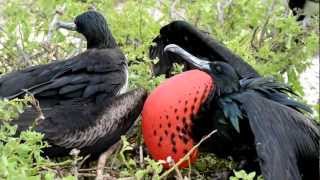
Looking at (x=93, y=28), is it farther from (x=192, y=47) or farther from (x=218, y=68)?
(x=218, y=68)

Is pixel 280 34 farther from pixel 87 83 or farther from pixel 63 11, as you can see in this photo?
pixel 87 83

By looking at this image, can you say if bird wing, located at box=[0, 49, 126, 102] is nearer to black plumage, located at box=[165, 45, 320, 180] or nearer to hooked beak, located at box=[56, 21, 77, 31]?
black plumage, located at box=[165, 45, 320, 180]

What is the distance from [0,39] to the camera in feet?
18.4

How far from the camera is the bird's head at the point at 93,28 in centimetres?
504

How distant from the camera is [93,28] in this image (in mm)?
5098

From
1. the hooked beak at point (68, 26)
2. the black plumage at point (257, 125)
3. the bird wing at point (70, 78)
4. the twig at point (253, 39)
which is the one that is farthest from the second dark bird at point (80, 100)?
the twig at point (253, 39)

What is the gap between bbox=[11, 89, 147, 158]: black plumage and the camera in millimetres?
4117

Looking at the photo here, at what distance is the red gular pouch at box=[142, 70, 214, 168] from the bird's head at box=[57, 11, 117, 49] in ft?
2.13

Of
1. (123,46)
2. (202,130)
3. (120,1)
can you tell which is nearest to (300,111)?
(202,130)

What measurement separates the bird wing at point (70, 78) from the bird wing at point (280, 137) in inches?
25.3

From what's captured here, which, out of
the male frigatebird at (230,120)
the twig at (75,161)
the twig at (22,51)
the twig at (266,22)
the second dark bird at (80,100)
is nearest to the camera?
the twig at (75,161)

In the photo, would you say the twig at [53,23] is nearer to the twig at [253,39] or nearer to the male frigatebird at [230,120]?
the male frigatebird at [230,120]

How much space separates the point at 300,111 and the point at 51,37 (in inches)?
56.9

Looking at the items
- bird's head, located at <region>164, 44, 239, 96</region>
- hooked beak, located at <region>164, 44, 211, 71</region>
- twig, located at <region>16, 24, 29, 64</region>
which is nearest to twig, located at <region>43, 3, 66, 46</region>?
twig, located at <region>16, 24, 29, 64</region>
